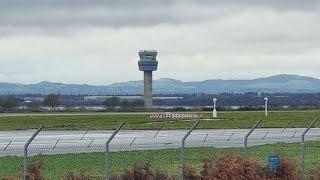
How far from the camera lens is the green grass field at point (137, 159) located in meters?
24.7

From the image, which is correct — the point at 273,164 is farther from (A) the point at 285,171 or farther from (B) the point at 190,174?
(B) the point at 190,174

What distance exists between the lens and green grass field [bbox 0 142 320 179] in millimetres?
24703

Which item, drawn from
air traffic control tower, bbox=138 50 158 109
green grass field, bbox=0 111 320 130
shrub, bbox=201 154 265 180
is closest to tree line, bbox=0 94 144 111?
air traffic control tower, bbox=138 50 158 109

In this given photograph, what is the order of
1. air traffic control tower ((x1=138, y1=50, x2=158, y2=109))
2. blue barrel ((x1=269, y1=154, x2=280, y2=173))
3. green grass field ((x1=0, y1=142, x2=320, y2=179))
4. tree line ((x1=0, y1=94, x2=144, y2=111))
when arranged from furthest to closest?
air traffic control tower ((x1=138, y1=50, x2=158, y2=109))
tree line ((x1=0, y1=94, x2=144, y2=111))
green grass field ((x1=0, y1=142, x2=320, y2=179))
blue barrel ((x1=269, y1=154, x2=280, y2=173))

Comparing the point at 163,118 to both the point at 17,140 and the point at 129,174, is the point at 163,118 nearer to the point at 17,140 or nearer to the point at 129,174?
the point at 17,140

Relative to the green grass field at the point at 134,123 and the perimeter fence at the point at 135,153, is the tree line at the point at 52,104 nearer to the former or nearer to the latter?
the green grass field at the point at 134,123

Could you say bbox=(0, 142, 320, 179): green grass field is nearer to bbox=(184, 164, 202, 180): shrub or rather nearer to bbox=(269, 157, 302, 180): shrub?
bbox=(269, 157, 302, 180): shrub

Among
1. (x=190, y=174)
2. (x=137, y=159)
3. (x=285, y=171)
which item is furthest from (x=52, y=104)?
(x=190, y=174)

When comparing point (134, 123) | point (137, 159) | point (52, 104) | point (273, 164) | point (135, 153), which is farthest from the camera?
point (52, 104)


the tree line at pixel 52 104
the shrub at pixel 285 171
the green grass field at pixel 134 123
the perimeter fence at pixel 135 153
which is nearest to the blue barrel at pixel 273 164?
the shrub at pixel 285 171

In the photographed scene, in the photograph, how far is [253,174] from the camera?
17.1m

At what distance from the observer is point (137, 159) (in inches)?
1158

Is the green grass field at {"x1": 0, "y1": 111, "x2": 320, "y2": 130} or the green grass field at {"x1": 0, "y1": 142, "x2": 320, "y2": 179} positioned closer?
the green grass field at {"x1": 0, "y1": 142, "x2": 320, "y2": 179}

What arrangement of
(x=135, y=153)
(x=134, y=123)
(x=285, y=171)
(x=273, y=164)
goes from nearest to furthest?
(x=273, y=164), (x=285, y=171), (x=135, y=153), (x=134, y=123)
